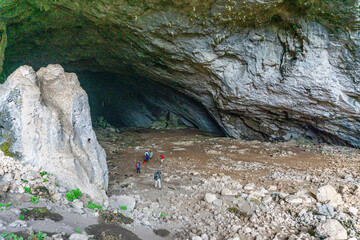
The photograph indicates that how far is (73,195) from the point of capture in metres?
5.02

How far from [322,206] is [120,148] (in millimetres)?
10158

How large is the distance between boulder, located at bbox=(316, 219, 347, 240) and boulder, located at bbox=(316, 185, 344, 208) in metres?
0.83

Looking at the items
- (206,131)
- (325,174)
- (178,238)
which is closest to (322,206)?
(325,174)

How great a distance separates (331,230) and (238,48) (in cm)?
944

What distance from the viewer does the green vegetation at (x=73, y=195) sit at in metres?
4.94

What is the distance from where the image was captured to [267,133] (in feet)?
50.1

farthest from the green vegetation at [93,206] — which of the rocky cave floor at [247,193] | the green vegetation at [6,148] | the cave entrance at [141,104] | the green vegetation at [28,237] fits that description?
the cave entrance at [141,104]

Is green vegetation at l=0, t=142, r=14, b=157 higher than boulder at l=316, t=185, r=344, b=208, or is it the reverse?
green vegetation at l=0, t=142, r=14, b=157

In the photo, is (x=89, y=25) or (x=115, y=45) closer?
(x=89, y=25)

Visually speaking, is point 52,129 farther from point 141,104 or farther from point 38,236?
point 141,104

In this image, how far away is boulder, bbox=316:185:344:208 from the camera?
5730mm

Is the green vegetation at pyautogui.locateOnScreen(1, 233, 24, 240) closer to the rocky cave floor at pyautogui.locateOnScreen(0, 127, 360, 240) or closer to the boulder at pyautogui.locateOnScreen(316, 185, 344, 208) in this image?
the rocky cave floor at pyautogui.locateOnScreen(0, 127, 360, 240)

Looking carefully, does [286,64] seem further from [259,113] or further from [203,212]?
[203,212]

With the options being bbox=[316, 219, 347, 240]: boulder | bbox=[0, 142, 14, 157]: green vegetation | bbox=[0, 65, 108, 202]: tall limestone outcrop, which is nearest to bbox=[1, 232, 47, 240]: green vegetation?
bbox=[0, 65, 108, 202]: tall limestone outcrop
